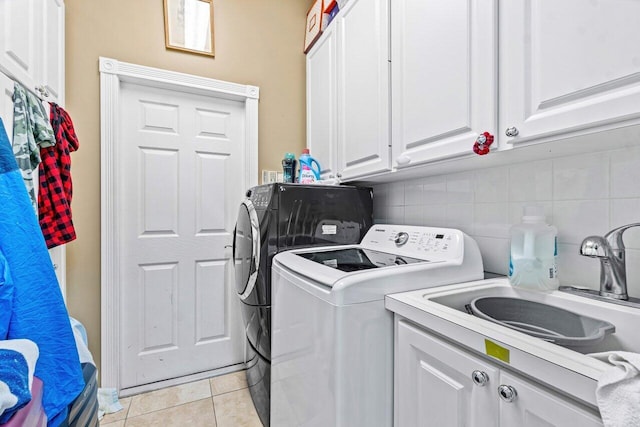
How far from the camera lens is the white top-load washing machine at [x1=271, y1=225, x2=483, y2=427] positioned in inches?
34.0

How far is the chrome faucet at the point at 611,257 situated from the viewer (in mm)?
795

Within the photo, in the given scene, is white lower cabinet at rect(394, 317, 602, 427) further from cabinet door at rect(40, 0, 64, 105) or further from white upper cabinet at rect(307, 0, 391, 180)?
cabinet door at rect(40, 0, 64, 105)

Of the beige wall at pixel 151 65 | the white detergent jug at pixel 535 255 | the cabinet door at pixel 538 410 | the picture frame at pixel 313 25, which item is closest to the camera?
the cabinet door at pixel 538 410

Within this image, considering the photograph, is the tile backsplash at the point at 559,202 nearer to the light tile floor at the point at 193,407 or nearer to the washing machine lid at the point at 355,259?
the washing machine lid at the point at 355,259

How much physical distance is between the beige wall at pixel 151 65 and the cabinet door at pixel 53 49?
9 cm

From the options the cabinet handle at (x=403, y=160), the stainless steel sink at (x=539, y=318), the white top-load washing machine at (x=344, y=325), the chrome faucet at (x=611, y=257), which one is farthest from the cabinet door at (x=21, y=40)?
the chrome faucet at (x=611, y=257)

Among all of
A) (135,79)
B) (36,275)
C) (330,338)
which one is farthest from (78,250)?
(330,338)

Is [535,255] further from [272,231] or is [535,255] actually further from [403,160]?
[272,231]

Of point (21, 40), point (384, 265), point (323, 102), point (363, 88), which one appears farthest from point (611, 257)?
point (21, 40)

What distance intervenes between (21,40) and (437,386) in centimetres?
206

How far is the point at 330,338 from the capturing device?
0.88m

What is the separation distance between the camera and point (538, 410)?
0.55 metres

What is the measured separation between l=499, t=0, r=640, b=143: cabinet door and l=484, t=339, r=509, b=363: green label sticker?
57cm

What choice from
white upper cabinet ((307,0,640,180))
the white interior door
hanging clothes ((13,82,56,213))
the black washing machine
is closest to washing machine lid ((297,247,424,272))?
the black washing machine
